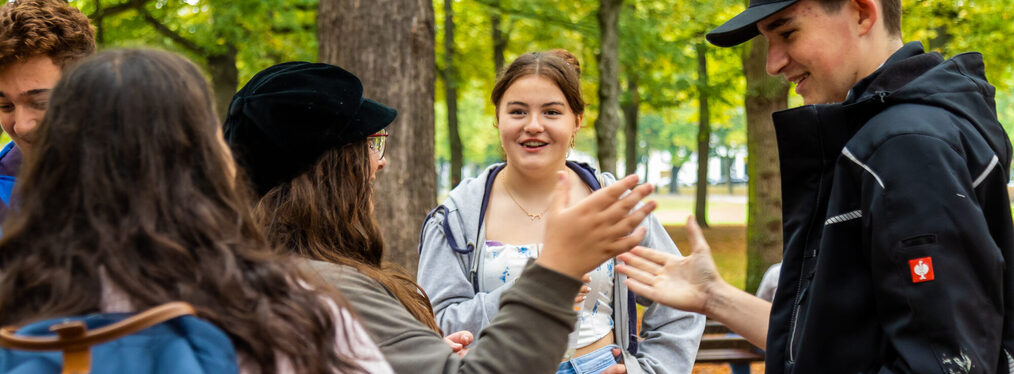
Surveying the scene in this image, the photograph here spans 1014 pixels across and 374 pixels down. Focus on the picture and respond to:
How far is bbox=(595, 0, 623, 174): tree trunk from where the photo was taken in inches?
451

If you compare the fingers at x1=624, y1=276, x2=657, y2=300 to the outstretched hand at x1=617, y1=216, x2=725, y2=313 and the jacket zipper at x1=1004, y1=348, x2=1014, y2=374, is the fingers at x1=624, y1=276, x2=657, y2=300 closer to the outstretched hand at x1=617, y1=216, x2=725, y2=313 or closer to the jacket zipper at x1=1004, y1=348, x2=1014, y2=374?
the outstretched hand at x1=617, y1=216, x2=725, y2=313

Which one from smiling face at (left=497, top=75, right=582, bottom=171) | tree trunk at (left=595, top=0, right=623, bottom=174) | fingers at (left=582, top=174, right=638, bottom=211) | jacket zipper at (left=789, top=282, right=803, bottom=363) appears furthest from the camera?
tree trunk at (left=595, top=0, right=623, bottom=174)

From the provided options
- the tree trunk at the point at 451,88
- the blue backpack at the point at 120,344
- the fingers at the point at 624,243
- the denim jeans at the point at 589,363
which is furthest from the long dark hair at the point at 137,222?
the tree trunk at the point at 451,88

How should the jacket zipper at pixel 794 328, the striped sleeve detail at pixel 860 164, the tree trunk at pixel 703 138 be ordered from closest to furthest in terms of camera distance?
the striped sleeve detail at pixel 860 164 < the jacket zipper at pixel 794 328 < the tree trunk at pixel 703 138

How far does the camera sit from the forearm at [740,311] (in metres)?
2.32

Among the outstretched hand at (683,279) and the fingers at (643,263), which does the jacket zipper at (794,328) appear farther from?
the fingers at (643,263)

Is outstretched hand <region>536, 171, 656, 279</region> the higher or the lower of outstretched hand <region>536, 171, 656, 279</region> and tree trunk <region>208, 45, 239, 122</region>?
the lower

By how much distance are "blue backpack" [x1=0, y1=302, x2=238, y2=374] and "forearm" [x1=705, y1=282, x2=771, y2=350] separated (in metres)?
1.43

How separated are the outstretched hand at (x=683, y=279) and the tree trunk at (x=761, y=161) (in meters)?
7.00

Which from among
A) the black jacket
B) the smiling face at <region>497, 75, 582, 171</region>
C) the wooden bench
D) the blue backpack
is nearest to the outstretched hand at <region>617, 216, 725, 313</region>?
the black jacket

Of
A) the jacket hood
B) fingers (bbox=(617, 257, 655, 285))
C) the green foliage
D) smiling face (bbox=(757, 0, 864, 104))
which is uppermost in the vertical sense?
the green foliage

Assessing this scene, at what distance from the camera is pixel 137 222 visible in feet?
4.42

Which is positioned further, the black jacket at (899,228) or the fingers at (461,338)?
the fingers at (461,338)

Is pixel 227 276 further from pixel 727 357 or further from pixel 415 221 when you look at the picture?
pixel 727 357
